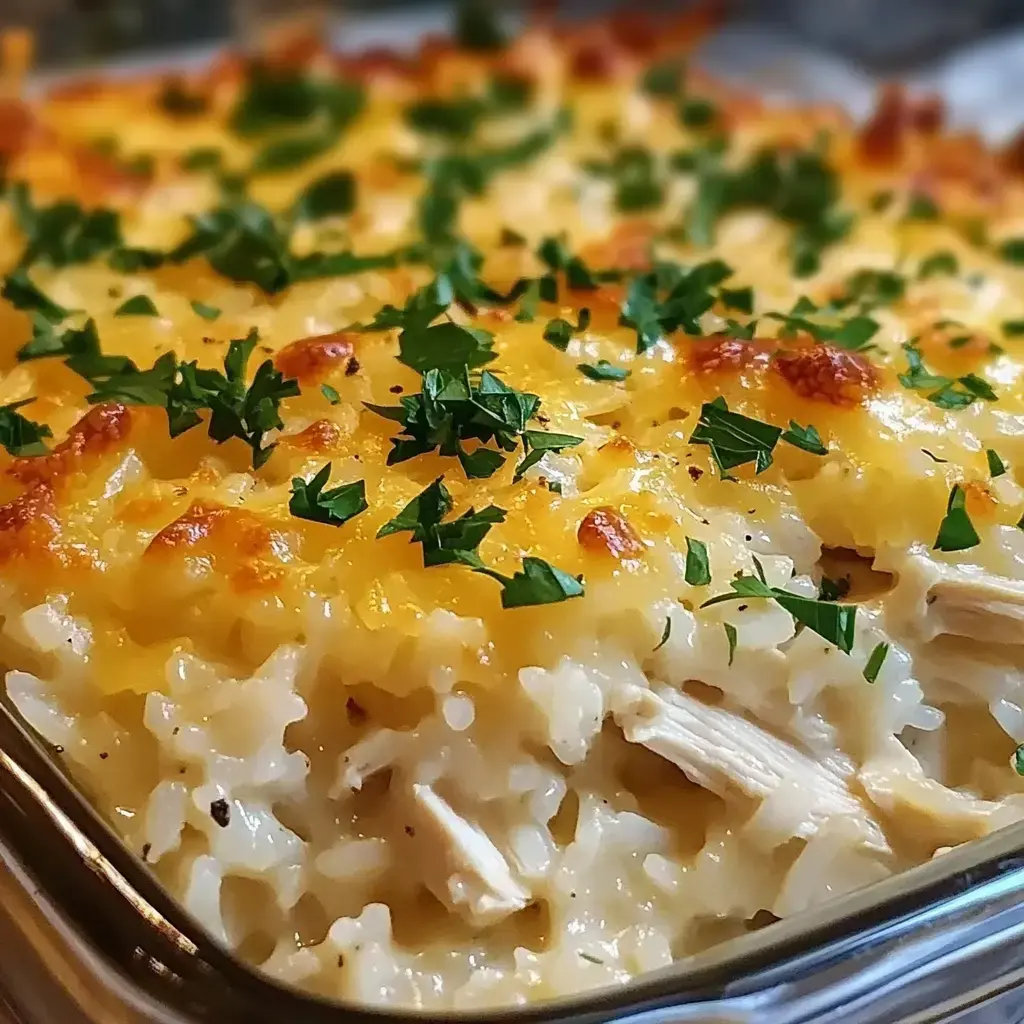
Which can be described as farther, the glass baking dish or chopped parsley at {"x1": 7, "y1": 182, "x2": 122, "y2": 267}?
chopped parsley at {"x1": 7, "y1": 182, "x2": 122, "y2": 267}

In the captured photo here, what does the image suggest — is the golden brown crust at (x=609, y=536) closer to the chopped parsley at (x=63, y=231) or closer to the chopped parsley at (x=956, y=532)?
the chopped parsley at (x=956, y=532)

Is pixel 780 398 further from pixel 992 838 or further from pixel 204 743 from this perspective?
pixel 204 743

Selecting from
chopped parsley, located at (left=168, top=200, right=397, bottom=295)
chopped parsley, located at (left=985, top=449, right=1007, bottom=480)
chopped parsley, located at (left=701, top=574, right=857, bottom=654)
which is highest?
chopped parsley, located at (left=168, top=200, right=397, bottom=295)

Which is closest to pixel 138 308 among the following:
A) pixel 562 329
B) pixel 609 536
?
pixel 562 329

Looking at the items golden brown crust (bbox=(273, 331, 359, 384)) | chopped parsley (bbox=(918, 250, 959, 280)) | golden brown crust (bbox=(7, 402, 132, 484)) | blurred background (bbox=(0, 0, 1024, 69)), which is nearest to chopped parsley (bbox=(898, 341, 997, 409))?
chopped parsley (bbox=(918, 250, 959, 280))

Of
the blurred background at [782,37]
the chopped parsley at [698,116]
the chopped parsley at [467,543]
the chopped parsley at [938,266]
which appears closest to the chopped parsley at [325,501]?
the chopped parsley at [467,543]

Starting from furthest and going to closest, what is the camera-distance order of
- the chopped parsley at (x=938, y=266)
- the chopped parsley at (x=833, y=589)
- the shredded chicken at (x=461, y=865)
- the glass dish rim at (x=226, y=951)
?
the chopped parsley at (x=938, y=266) → the chopped parsley at (x=833, y=589) → the shredded chicken at (x=461, y=865) → the glass dish rim at (x=226, y=951)

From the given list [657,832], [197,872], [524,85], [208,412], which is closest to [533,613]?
[657,832]

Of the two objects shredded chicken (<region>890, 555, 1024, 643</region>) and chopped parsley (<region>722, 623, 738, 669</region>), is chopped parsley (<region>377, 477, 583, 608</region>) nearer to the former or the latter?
chopped parsley (<region>722, 623, 738, 669</region>)
